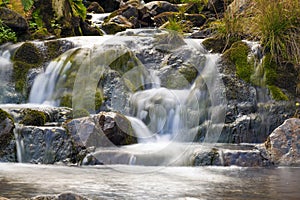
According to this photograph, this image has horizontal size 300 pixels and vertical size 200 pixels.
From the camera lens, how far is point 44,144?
6.19m

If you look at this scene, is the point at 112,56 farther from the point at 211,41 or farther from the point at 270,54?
the point at 270,54

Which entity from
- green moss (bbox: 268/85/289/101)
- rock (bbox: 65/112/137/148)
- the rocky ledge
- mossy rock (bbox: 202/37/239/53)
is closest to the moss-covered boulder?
the rocky ledge

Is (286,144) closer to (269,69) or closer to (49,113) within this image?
(269,69)

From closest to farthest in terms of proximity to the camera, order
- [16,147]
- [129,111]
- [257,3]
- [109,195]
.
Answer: [109,195]
[16,147]
[129,111]
[257,3]

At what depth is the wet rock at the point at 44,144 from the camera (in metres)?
6.13

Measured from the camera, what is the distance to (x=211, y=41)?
31.2 ft

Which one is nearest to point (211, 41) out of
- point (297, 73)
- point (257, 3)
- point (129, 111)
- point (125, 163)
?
point (257, 3)

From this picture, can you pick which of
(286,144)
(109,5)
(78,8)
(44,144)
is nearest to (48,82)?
(44,144)

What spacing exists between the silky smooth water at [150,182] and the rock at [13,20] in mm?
6050

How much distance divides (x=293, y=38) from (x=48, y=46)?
16.9 ft

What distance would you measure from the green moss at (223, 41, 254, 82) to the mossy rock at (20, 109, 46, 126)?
3.57 m

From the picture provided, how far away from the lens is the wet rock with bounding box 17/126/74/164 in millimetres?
6129

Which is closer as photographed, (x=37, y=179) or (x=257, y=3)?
(x=37, y=179)

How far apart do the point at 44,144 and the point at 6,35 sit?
5.20m
